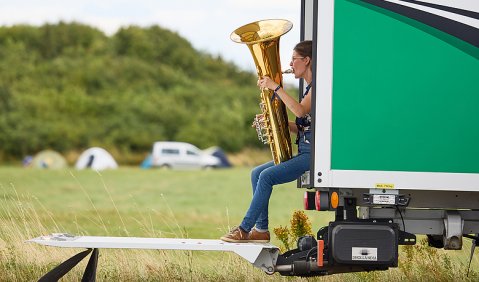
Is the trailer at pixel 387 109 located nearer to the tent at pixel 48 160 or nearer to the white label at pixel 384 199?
the white label at pixel 384 199

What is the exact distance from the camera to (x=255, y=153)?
3628 centimetres

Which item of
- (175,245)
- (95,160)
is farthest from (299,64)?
(95,160)

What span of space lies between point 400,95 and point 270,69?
39.1 inches

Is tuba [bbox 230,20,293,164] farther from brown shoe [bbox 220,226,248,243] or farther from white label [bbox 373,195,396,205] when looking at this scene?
white label [bbox 373,195,396,205]

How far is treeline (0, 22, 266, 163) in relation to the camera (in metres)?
35.1

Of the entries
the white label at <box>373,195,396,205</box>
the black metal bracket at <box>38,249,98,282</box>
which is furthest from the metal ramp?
the white label at <box>373,195,396,205</box>

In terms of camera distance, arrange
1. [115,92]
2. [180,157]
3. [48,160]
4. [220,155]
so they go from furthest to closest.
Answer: [115,92]
[220,155]
[180,157]
[48,160]

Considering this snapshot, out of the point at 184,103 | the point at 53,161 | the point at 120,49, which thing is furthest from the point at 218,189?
the point at 120,49

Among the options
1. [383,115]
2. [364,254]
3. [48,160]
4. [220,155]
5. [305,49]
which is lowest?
[220,155]

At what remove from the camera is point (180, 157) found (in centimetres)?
3444

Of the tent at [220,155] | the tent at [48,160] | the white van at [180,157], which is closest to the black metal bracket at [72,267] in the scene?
the tent at [48,160]

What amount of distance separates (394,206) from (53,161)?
93.7 feet

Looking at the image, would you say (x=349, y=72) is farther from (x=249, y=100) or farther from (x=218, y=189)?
(x=249, y=100)

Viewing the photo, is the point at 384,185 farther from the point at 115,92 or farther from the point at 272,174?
the point at 115,92
